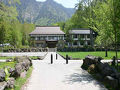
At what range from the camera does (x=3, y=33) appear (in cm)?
4431

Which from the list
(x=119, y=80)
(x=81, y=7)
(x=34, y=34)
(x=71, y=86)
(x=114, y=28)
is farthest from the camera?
(x=34, y=34)

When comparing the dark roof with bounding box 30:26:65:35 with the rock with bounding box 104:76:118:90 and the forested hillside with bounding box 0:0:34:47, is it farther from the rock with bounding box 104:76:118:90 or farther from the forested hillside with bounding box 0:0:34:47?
the rock with bounding box 104:76:118:90

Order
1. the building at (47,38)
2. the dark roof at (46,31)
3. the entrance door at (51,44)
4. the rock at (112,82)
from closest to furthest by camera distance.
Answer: the rock at (112,82) < the building at (47,38) < the entrance door at (51,44) < the dark roof at (46,31)

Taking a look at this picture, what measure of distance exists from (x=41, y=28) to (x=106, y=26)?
52.9 meters

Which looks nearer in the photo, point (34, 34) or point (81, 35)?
point (34, 34)

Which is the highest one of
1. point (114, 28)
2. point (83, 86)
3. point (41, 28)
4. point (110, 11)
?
point (41, 28)

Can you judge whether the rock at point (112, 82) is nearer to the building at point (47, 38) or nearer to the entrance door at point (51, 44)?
the building at point (47, 38)

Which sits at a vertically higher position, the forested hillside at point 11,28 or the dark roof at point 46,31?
the dark roof at point 46,31

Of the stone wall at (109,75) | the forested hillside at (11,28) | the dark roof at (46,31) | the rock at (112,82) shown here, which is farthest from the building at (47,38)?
the rock at (112,82)

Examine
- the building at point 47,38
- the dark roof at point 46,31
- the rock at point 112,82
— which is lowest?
the rock at point 112,82

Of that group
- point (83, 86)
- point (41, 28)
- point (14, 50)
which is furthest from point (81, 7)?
point (83, 86)

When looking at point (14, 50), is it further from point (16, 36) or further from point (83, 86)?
point (83, 86)

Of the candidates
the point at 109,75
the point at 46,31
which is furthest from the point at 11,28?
the point at 109,75

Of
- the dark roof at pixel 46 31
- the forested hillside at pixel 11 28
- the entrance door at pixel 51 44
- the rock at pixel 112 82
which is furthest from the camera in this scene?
the dark roof at pixel 46 31
